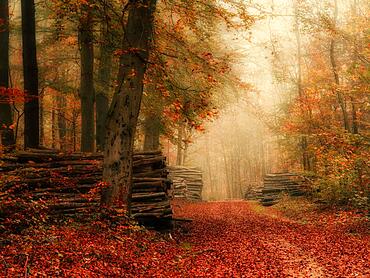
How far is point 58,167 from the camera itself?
1170 cm

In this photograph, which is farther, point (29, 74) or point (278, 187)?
point (278, 187)

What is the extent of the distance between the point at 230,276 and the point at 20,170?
6538 mm

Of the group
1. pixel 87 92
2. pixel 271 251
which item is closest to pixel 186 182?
pixel 87 92

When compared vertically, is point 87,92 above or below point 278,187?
above

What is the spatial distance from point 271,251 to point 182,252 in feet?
7.49

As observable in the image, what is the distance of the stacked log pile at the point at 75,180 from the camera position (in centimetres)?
1030

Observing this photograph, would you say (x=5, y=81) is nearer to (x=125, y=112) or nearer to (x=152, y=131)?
(x=125, y=112)

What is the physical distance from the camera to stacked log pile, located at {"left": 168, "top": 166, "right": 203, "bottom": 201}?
27.4 meters

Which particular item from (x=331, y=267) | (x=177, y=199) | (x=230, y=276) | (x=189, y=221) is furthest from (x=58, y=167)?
(x=177, y=199)

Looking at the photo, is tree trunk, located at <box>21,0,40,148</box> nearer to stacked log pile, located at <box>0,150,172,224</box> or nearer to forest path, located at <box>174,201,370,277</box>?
stacked log pile, located at <box>0,150,172,224</box>

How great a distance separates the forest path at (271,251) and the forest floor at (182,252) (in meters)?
0.02

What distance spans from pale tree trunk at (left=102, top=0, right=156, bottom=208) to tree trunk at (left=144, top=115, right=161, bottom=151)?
8.74m

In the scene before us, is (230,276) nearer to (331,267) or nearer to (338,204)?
(331,267)

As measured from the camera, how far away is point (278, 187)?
2425 centimetres
